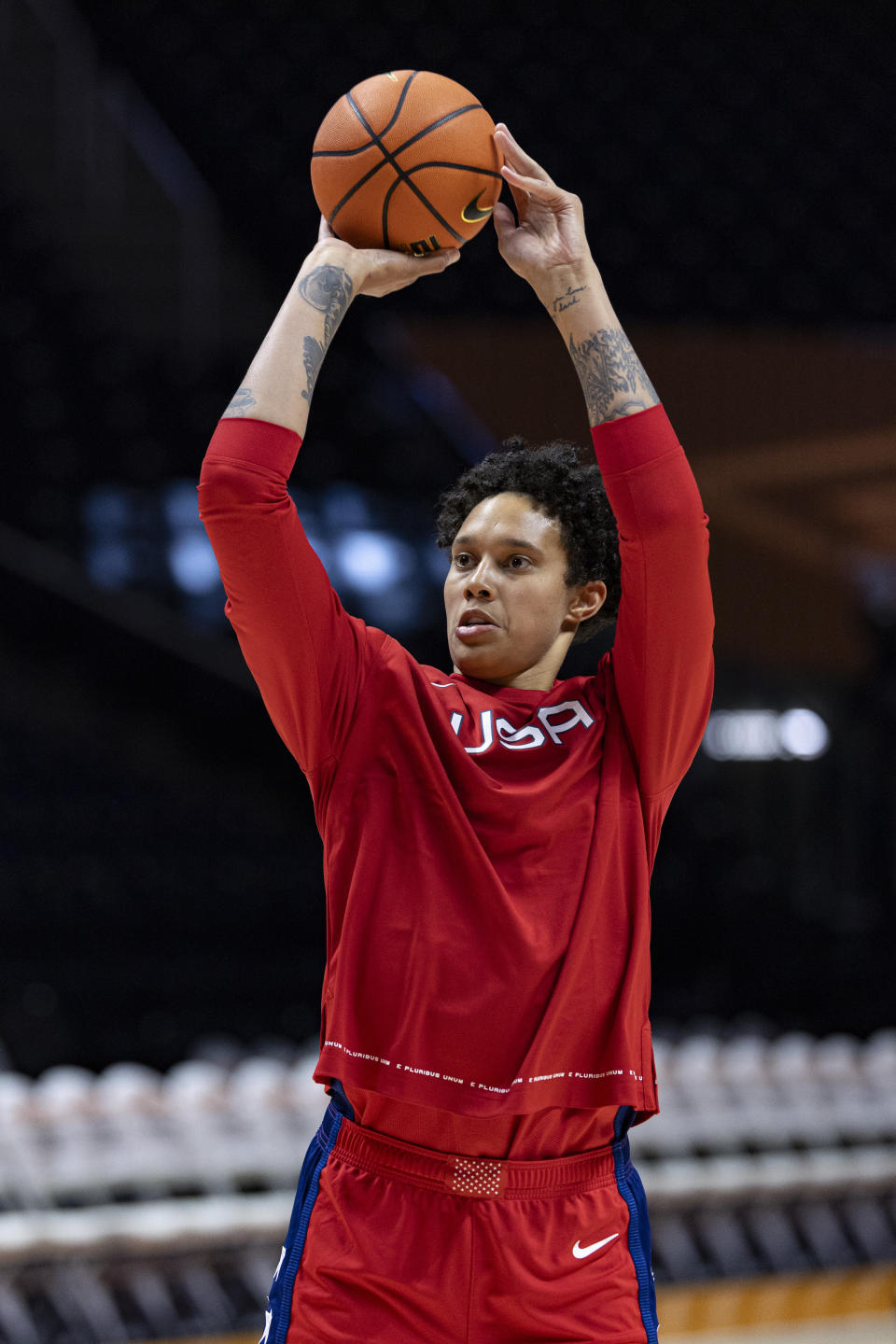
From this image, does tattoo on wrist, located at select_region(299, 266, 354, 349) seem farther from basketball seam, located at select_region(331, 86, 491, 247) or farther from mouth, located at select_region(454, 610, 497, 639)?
mouth, located at select_region(454, 610, 497, 639)

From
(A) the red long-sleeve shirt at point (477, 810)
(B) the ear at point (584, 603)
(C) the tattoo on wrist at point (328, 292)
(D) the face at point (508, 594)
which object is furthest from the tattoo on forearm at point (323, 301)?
(B) the ear at point (584, 603)

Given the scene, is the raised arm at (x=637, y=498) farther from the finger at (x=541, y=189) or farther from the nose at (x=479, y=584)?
the nose at (x=479, y=584)

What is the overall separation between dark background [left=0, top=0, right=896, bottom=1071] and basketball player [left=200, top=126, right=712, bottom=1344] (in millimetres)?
5696

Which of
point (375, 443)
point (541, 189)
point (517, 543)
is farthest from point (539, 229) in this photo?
point (375, 443)

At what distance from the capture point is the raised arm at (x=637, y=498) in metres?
1.67

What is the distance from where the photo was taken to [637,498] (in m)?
1.67

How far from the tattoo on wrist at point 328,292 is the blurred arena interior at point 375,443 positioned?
4.90m

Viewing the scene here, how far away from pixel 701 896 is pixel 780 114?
5580 mm

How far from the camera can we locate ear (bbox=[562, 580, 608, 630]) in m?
1.95

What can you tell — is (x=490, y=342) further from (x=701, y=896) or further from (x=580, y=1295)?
(x=580, y=1295)

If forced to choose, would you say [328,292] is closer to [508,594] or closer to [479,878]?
[508,594]

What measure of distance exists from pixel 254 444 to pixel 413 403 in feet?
28.2

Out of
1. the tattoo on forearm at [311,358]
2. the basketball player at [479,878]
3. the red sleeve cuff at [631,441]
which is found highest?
the tattoo on forearm at [311,358]

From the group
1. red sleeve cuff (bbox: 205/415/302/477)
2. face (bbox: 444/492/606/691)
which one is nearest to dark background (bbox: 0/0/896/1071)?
face (bbox: 444/492/606/691)
